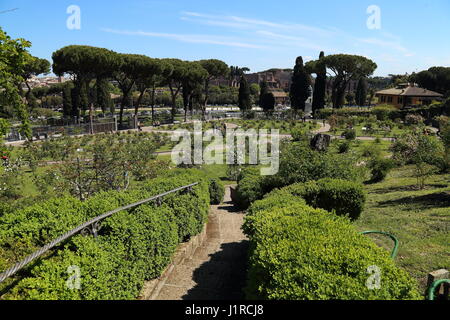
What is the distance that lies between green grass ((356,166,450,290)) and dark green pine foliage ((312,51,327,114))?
39944mm

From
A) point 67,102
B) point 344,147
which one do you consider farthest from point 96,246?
point 67,102

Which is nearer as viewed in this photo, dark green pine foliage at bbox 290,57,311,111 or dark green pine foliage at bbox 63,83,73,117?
dark green pine foliage at bbox 63,83,73,117

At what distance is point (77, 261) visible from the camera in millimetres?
3756

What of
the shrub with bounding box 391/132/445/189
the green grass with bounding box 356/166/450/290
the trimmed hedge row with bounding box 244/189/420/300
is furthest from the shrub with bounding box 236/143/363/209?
the trimmed hedge row with bounding box 244/189/420/300

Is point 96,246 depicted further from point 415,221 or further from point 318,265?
point 415,221

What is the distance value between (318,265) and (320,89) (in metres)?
52.8

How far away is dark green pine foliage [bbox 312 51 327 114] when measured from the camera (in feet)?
172

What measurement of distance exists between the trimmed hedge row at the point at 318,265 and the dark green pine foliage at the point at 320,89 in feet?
162

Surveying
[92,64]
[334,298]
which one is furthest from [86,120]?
[334,298]

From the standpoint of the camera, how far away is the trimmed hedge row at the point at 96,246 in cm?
347

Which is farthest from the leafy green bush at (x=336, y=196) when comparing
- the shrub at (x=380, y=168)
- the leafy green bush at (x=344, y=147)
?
the leafy green bush at (x=344, y=147)

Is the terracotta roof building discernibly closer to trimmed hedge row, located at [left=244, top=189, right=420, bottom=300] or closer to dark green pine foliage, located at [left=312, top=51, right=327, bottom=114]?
dark green pine foliage, located at [left=312, top=51, right=327, bottom=114]

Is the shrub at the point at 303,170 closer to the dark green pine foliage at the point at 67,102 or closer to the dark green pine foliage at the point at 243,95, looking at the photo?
the dark green pine foliage at the point at 243,95

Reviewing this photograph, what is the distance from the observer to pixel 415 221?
830cm
